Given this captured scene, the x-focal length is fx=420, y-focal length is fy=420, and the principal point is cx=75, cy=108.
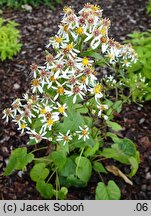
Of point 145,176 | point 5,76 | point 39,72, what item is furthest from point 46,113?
point 5,76

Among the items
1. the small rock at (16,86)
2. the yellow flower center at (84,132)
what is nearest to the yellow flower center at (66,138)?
the yellow flower center at (84,132)

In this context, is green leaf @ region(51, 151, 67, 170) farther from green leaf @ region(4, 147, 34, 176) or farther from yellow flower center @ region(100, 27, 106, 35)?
yellow flower center @ region(100, 27, 106, 35)

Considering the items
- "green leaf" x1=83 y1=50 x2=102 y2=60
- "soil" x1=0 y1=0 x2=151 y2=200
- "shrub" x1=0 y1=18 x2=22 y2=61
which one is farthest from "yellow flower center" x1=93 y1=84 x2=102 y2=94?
"shrub" x1=0 y1=18 x2=22 y2=61

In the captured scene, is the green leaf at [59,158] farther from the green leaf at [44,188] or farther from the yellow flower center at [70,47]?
the yellow flower center at [70,47]

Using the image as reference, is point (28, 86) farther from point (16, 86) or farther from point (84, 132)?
point (84, 132)

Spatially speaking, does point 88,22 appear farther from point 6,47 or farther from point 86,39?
point 6,47
